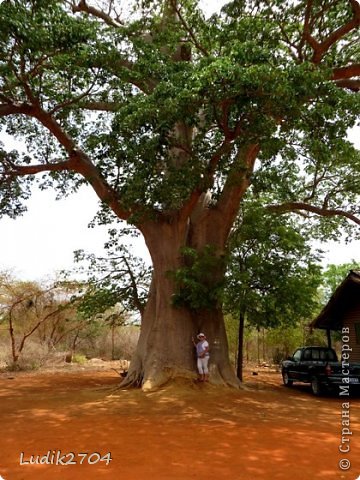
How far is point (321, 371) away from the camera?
1188cm

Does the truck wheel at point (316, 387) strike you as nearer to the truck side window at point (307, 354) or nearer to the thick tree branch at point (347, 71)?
the truck side window at point (307, 354)

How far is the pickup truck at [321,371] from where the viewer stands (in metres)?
11.4

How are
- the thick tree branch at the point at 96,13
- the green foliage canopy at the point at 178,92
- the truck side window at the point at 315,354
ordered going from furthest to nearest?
the truck side window at the point at 315,354, the thick tree branch at the point at 96,13, the green foliage canopy at the point at 178,92

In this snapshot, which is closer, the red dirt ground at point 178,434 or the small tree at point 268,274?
the red dirt ground at point 178,434

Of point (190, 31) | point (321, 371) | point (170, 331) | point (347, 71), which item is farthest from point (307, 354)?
point (190, 31)

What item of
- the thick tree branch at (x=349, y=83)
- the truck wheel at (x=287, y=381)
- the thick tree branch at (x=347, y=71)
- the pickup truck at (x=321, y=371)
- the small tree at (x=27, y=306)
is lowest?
the truck wheel at (x=287, y=381)

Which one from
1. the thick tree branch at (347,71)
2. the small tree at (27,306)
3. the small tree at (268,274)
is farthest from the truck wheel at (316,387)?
the small tree at (27,306)

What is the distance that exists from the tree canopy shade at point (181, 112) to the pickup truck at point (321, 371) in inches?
99.4

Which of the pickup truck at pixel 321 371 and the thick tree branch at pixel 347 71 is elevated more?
the thick tree branch at pixel 347 71

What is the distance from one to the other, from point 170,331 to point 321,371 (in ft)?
14.5

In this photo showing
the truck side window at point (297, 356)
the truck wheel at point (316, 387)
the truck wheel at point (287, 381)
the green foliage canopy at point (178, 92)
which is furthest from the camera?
the truck wheel at point (287, 381)

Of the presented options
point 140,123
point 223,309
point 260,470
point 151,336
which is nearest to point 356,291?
point 223,309

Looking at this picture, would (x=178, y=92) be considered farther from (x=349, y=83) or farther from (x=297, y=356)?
(x=297, y=356)

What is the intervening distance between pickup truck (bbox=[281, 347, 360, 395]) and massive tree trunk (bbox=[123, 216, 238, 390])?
250 centimetres
